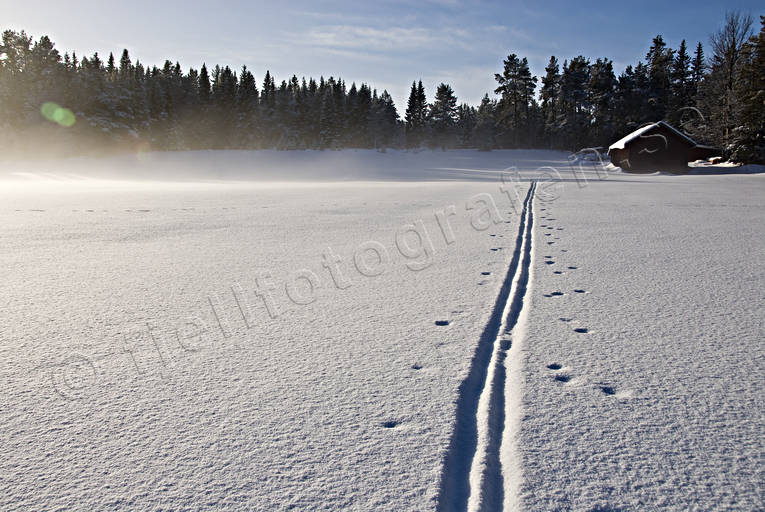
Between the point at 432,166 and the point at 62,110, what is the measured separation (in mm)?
28729

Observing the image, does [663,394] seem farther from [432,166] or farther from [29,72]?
[29,72]

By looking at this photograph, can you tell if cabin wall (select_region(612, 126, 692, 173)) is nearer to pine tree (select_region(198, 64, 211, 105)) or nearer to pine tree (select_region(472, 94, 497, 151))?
pine tree (select_region(472, 94, 497, 151))

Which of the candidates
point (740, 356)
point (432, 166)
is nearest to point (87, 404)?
point (740, 356)

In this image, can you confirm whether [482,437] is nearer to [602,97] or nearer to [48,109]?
[48,109]

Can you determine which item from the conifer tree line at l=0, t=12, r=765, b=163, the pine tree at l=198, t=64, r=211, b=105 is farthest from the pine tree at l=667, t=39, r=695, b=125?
the pine tree at l=198, t=64, r=211, b=105

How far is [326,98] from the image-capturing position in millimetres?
49594

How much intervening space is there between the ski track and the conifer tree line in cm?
3161

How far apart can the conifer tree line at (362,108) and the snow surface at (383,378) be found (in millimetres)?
30469

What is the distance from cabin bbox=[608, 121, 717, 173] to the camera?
1145 inches

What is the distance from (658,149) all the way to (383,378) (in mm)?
33273

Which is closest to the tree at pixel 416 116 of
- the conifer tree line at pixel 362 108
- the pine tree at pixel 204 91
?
the conifer tree line at pixel 362 108

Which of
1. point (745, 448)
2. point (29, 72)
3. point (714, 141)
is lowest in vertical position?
point (745, 448)

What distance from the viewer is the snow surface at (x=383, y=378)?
1466mm

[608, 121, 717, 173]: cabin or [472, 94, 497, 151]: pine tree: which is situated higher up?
[472, 94, 497, 151]: pine tree
